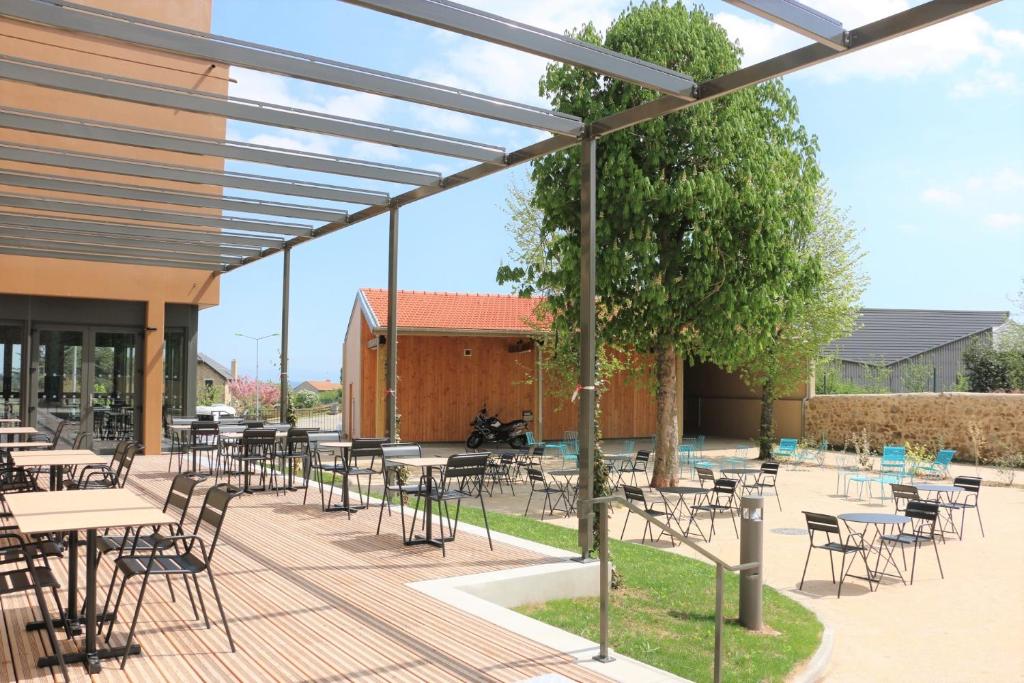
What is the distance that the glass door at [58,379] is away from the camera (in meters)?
15.4

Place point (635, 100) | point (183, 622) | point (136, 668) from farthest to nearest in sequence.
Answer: point (635, 100)
point (183, 622)
point (136, 668)

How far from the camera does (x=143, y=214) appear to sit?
11.0 meters

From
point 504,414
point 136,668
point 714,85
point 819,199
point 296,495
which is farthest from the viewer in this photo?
point 504,414

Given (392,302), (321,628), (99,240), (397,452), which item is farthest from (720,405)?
(321,628)

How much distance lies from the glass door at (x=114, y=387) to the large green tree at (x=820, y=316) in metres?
13.8

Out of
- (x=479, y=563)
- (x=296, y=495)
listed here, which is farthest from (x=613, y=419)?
(x=479, y=563)

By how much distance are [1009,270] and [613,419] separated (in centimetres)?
1733

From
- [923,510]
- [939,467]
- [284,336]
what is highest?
[284,336]

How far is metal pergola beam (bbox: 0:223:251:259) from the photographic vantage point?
11953 millimetres

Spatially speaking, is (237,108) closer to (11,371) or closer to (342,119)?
(342,119)

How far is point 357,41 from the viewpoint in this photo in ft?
21.7

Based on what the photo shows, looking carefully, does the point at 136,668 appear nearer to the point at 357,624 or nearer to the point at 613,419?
the point at 357,624

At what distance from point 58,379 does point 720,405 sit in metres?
20.9

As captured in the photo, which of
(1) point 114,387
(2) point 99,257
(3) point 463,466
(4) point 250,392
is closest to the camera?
(3) point 463,466
